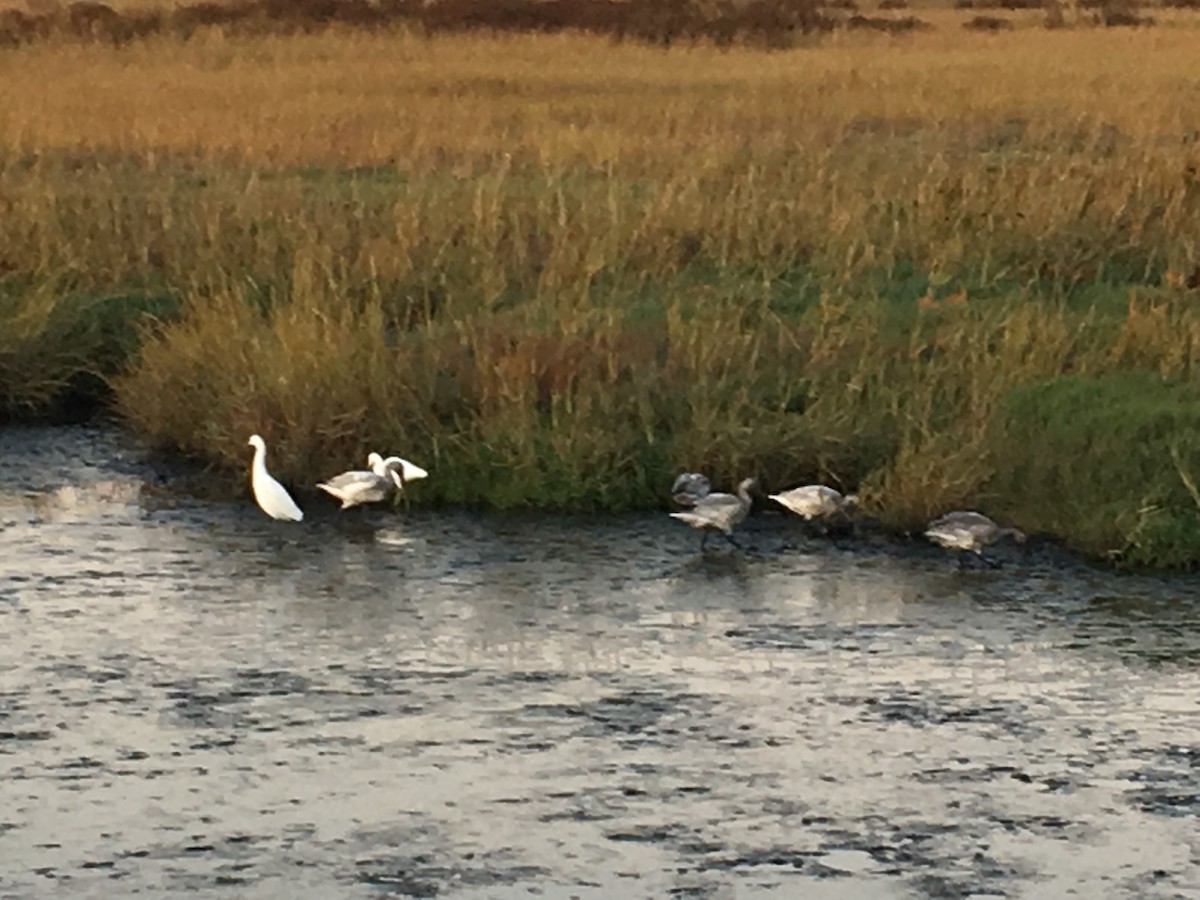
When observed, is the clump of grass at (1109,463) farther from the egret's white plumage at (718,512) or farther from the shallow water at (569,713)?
the egret's white plumage at (718,512)

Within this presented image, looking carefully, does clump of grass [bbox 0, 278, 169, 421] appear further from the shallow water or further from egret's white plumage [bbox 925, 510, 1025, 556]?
egret's white plumage [bbox 925, 510, 1025, 556]

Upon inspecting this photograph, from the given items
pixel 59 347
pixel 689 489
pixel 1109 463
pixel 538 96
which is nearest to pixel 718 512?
pixel 689 489

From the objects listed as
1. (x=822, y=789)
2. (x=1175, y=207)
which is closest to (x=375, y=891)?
(x=822, y=789)

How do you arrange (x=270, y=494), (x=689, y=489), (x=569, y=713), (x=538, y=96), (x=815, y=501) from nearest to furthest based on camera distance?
(x=569, y=713)
(x=815, y=501)
(x=689, y=489)
(x=270, y=494)
(x=538, y=96)

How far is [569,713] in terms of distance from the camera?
7125 millimetres

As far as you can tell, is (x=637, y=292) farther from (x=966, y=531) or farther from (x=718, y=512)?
(x=966, y=531)

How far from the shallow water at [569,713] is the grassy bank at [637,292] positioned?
48 centimetres

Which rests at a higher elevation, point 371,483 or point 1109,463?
point 1109,463

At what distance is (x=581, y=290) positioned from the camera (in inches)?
458

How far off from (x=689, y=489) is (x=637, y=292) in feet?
9.11

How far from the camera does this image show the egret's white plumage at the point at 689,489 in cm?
926

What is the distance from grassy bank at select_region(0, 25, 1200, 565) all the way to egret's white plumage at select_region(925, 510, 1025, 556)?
25 cm

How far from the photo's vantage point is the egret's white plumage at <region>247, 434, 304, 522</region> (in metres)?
9.38

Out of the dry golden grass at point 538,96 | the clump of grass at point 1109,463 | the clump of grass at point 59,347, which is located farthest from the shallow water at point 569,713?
the dry golden grass at point 538,96
